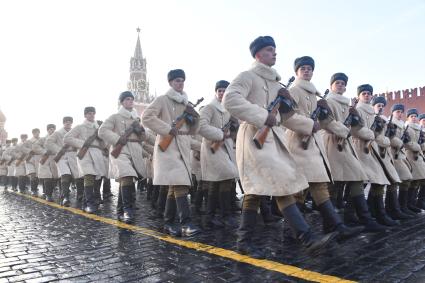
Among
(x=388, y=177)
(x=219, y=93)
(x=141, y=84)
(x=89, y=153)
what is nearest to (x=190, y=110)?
(x=219, y=93)

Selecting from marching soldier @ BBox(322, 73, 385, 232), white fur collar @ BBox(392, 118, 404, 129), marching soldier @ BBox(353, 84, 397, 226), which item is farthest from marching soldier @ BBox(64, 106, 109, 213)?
white fur collar @ BBox(392, 118, 404, 129)

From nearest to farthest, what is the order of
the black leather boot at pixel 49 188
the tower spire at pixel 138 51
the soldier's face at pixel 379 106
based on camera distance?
the soldier's face at pixel 379 106
the black leather boot at pixel 49 188
the tower spire at pixel 138 51

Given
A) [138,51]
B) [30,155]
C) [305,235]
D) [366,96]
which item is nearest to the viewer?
[305,235]

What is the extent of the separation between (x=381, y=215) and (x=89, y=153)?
5.99 meters

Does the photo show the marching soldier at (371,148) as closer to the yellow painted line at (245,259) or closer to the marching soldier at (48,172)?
the yellow painted line at (245,259)

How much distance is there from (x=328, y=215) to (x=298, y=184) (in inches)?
27.7

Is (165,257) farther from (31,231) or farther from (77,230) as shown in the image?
(31,231)

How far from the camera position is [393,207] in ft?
20.2

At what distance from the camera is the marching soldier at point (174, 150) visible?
4.92 m

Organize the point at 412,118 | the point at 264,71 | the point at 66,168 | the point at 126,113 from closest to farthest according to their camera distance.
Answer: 1. the point at 264,71
2. the point at 126,113
3. the point at 412,118
4. the point at 66,168

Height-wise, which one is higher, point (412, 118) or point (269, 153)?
point (412, 118)

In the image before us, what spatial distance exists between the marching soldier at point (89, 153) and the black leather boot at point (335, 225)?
189 inches

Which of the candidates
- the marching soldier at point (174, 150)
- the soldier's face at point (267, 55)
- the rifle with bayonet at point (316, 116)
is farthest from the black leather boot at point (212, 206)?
the soldier's face at point (267, 55)

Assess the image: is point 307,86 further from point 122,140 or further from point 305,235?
point 122,140
